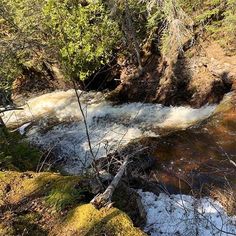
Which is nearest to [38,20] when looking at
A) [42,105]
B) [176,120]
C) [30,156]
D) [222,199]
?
[42,105]

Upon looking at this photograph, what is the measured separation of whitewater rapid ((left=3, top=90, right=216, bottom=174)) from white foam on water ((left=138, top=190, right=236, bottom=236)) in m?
3.59

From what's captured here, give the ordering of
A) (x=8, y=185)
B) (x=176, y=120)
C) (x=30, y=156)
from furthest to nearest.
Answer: (x=176, y=120) → (x=30, y=156) → (x=8, y=185)

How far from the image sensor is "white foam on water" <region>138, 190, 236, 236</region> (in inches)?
241

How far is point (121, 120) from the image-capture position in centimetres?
1377

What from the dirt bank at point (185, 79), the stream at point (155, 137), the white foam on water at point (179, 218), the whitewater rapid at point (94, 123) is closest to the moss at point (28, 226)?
the white foam on water at point (179, 218)

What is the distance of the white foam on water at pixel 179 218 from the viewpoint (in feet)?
20.1

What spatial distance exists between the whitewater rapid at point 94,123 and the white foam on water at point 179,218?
11.8 feet

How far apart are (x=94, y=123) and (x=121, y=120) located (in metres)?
1.02

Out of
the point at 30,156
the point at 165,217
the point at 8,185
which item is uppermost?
the point at 8,185

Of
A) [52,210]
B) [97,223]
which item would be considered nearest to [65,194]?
[52,210]

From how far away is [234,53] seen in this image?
14.1 m

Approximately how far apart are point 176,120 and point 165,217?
6134 millimetres

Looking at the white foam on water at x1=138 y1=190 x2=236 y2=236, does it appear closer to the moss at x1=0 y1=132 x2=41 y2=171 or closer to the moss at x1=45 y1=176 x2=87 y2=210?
the moss at x1=45 y1=176 x2=87 y2=210

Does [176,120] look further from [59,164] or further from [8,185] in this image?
[8,185]
